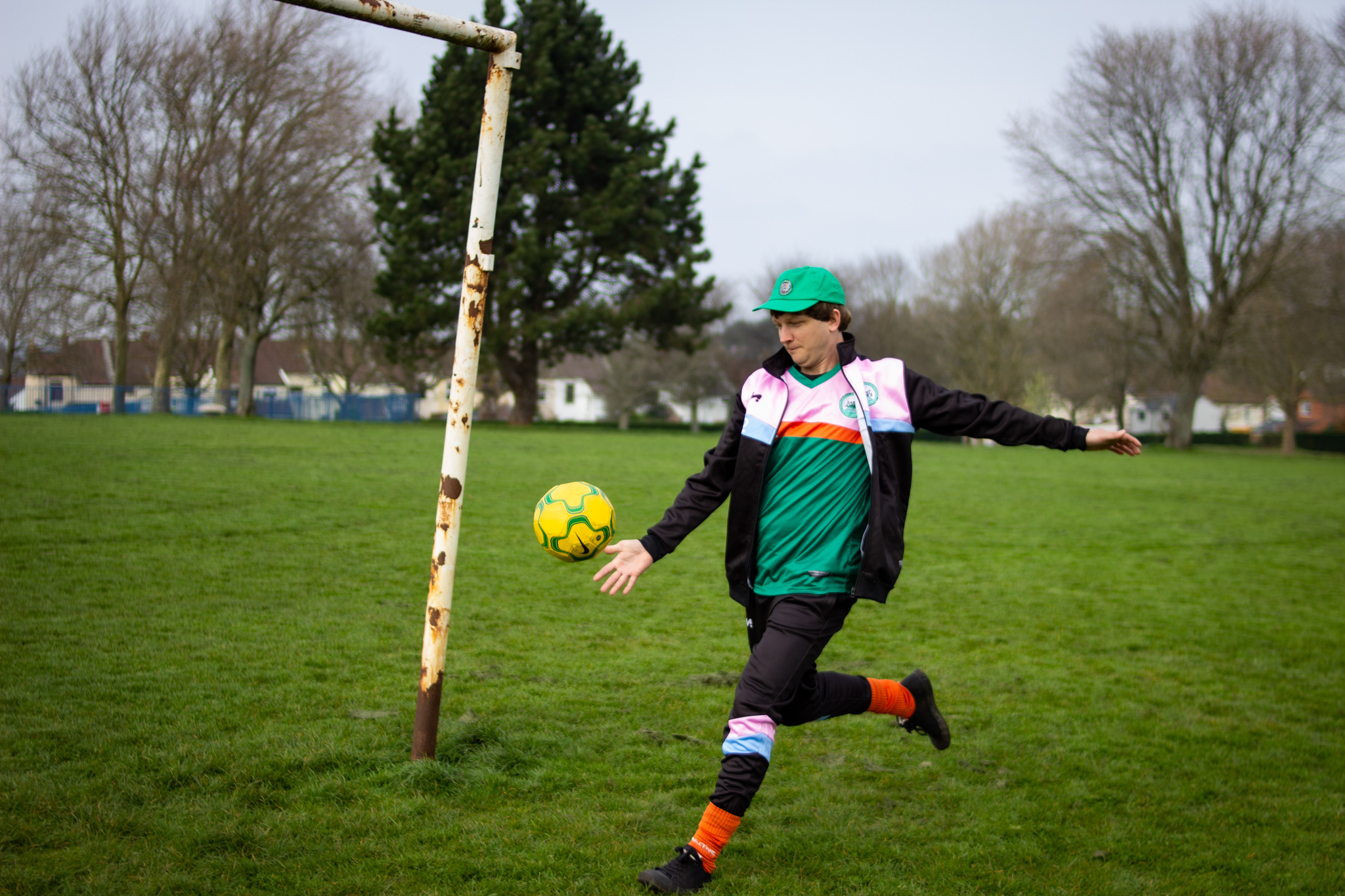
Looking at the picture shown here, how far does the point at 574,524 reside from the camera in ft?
12.7

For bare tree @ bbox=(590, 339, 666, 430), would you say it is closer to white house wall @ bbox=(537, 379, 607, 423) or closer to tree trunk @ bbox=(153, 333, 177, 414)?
tree trunk @ bbox=(153, 333, 177, 414)

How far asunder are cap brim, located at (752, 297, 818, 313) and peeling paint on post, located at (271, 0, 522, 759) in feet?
4.00

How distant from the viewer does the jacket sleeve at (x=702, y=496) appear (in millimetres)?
3760

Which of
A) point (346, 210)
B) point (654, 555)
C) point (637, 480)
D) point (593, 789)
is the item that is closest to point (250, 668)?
point (593, 789)

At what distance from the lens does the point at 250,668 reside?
5.43 m

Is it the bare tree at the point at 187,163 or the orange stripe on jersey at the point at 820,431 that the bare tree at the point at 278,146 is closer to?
the bare tree at the point at 187,163

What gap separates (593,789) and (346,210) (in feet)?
141

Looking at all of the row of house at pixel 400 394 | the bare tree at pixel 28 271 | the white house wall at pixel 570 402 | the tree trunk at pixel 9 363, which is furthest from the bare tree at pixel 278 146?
the white house wall at pixel 570 402

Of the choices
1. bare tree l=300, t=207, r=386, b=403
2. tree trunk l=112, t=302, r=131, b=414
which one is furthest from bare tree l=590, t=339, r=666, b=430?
tree trunk l=112, t=302, r=131, b=414

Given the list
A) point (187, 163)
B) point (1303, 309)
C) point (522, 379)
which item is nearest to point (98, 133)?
point (187, 163)

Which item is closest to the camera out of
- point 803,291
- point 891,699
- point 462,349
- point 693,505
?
point 803,291

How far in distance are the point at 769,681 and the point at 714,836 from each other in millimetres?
541

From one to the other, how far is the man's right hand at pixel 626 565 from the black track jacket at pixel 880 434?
0.05 meters

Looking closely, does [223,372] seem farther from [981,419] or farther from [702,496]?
[981,419]
